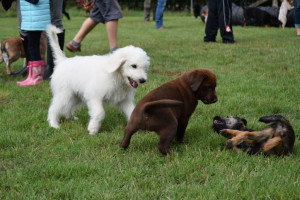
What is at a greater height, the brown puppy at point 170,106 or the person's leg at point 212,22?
the person's leg at point 212,22

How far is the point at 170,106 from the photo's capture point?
286cm

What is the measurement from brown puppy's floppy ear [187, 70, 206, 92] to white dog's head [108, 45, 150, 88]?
1.88ft

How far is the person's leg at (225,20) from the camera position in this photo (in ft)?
31.1

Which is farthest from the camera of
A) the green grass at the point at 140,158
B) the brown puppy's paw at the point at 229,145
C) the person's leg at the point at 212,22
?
the person's leg at the point at 212,22

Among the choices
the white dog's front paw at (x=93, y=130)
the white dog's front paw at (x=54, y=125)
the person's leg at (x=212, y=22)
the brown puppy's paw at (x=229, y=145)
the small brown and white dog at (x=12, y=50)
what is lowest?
the white dog's front paw at (x=54, y=125)

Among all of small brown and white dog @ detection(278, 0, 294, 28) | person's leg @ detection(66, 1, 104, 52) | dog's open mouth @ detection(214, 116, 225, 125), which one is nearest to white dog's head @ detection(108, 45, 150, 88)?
dog's open mouth @ detection(214, 116, 225, 125)

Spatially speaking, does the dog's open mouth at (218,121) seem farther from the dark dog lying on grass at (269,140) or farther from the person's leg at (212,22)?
the person's leg at (212,22)

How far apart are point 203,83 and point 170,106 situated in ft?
2.15

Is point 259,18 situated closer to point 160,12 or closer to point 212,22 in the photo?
point 160,12

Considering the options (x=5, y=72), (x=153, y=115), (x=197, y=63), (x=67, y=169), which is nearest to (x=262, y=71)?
(x=197, y=63)

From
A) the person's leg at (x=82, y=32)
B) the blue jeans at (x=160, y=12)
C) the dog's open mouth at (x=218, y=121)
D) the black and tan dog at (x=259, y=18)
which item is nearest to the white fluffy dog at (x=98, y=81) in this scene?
the dog's open mouth at (x=218, y=121)

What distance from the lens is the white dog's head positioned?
3.68 meters

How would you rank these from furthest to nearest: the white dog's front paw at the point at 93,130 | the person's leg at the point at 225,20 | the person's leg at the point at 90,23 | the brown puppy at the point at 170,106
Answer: the person's leg at the point at 225,20, the person's leg at the point at 90,23, the white dog's front paw at the point at 93,130, the brown puppy at the point at 170,106

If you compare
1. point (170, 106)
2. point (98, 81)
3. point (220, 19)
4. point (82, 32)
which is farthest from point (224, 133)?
point (220, 19)
